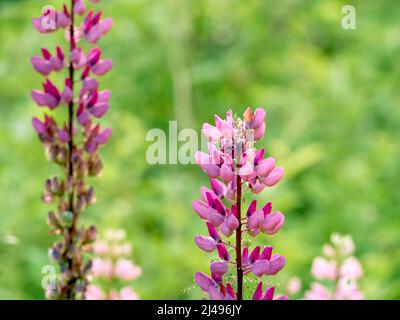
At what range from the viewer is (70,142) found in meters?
2.15

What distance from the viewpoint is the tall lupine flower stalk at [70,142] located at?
83.4 inches

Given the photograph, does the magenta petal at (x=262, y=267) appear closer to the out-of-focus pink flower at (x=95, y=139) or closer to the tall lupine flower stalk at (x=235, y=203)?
the tall lupine flower stalk at (x=235, y=203)

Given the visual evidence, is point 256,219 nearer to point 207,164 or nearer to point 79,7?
point 207,164

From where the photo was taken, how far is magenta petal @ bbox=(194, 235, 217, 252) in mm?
1729

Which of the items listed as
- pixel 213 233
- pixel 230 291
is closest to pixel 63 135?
pixel 213 233

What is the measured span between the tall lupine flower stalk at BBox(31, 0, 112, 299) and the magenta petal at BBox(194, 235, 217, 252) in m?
0.50

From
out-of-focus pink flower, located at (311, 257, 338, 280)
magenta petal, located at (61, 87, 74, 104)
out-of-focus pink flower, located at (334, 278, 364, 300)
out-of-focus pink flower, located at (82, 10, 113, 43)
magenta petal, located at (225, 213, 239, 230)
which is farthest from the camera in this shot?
out-of-focus pink flower, located at (311, 257, 338, 280)

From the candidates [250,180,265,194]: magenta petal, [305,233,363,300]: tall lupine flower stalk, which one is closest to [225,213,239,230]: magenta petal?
[250,180,265,194]: magenta petal

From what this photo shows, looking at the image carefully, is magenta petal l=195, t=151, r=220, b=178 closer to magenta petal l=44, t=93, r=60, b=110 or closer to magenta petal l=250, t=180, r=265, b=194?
magenta petal l=250, t=180, r=265, b=194

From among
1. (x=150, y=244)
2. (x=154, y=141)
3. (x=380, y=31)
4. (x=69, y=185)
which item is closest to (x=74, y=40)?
(x=69, y=185)

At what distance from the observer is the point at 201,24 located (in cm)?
625

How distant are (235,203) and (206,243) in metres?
0.11

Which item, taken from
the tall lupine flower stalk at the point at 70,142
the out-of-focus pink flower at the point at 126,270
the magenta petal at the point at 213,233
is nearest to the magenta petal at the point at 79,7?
the tall lupine flower stalk at the point at 70,142
